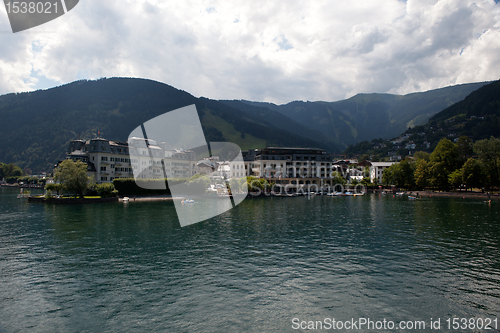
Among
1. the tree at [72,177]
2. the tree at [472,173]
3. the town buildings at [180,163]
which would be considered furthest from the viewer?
the town buildings at [180,163]

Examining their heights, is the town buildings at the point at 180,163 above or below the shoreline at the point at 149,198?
above

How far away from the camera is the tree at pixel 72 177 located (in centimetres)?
8212

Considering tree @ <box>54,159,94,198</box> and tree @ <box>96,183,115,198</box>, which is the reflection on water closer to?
tree @ <box>54,159,94,198</box>

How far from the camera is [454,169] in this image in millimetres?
117312

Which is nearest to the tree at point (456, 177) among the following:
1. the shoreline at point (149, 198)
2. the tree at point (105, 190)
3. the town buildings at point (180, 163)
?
the town buildings at point (180, 163)

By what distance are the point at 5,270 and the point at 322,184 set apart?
128m

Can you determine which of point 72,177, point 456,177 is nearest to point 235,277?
point 72,177

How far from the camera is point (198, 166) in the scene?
15238cm

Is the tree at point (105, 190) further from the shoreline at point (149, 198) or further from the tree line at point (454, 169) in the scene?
the tree line at point (454, 169)

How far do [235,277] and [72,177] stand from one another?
76.3 meters

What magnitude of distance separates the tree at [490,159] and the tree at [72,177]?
127 metres

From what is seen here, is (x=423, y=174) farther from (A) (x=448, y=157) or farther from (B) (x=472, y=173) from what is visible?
(B) (x=472, y=173)

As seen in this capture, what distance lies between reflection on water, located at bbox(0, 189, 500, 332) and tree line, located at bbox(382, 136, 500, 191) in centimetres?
8038

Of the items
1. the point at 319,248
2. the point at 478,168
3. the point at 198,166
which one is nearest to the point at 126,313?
the point at 319,248
